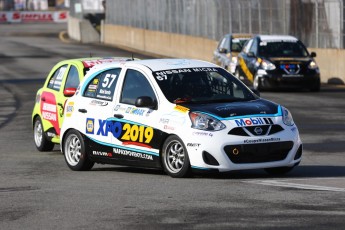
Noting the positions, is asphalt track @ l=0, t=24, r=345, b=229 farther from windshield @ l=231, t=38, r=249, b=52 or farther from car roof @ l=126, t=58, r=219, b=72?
windshield @ l=231, t=38, r=249, b=52


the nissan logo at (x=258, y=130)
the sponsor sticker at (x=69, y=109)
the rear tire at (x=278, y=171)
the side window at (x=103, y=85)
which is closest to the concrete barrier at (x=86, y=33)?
the sponsor sticker at (x=69, y=109)

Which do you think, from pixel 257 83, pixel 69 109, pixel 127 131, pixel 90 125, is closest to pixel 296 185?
pixel 127 131

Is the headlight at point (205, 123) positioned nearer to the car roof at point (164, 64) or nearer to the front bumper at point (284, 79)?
the car roof at point (164, 64)

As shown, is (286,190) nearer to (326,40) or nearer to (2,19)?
(326,40)

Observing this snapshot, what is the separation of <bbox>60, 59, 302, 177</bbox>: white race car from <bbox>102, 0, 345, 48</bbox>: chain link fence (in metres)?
21.0

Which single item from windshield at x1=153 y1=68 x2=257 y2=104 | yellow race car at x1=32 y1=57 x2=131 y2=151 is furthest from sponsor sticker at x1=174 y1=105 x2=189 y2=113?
yellow race car at x1=32 y1=57 x2=131 y2=151

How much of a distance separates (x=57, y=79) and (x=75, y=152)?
3089mm

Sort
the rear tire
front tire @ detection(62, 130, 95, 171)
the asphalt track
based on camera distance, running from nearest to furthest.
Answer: the asphalt track → the rear tire → front tire @ detection(62, 130, 95, 171)

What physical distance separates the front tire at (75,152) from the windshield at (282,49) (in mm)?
16333

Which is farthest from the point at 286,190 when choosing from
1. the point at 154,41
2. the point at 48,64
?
the point at 154,41

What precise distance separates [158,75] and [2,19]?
10220 cm

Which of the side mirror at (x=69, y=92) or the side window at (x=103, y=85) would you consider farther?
the side mirror at (x=69, y=92)

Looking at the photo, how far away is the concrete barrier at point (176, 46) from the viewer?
34466mm

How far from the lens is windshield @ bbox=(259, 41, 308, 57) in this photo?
99.5 ft
